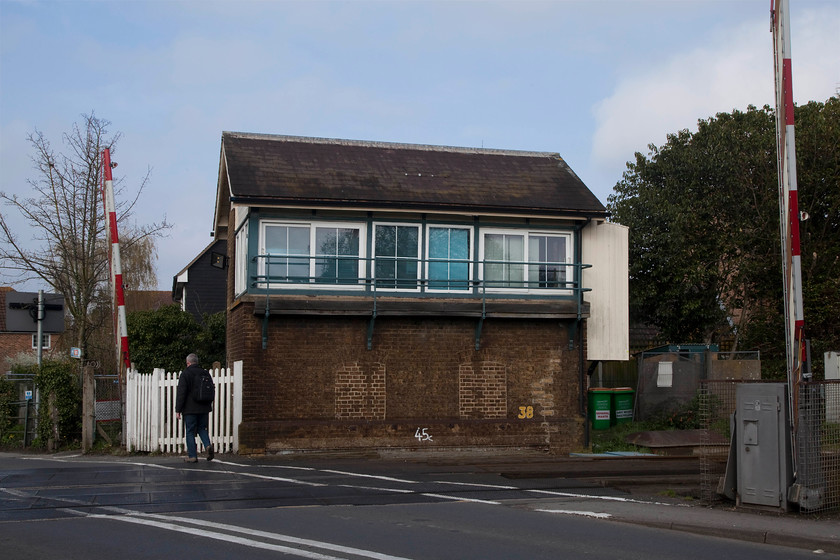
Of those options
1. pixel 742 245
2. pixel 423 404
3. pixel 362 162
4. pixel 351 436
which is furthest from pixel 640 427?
pixel 742 245

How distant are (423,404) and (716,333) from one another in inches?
683

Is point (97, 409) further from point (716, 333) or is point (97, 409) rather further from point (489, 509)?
point (716, 333)

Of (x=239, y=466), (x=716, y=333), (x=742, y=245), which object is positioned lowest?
(x=239, y=466)

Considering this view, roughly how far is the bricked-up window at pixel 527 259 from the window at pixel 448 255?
0.39 m

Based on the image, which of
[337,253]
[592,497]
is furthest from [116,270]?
[592,497]

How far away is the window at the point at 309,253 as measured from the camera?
17641 millimetres

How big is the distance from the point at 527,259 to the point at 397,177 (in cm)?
334

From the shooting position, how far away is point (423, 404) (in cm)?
1783

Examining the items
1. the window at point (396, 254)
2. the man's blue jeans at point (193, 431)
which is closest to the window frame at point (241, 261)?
the window at point (396, 254)

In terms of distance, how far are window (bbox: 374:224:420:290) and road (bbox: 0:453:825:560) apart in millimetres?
5243

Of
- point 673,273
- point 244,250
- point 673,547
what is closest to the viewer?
point 673,547

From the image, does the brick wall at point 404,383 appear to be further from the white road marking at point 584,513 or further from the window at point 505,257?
the white road marking at point 584,513

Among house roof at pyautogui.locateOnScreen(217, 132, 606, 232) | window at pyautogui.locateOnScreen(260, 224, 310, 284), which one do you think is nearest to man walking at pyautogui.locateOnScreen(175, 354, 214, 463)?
window at pyautogui.locateOnScreen(260, 224, 310, 284)

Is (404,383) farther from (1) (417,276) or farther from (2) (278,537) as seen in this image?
(2) (278,537)
